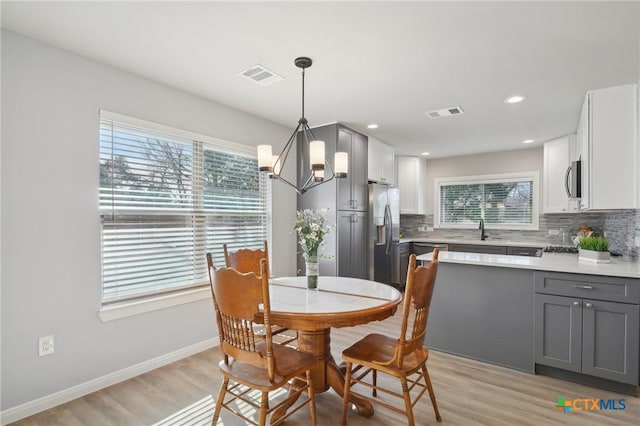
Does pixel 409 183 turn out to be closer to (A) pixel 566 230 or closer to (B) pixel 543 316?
(A) pixel 566 230

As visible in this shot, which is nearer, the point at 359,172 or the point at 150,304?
the point at 150,304

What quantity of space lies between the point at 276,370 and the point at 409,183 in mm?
5109

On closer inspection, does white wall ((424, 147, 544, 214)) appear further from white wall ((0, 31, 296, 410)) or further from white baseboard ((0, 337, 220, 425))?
white wall ((0, 31, 296, 410))

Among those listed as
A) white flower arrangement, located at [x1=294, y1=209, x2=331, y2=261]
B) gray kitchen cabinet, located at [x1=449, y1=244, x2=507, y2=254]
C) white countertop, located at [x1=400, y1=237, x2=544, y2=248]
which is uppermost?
white flower arrangement, located at [x1=294, y1=209, x2=331, y2=261]

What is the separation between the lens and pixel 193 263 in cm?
320

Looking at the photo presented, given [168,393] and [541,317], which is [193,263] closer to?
[168,393]

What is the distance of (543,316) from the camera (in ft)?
8.76

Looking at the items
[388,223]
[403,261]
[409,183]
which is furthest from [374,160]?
[403,261]

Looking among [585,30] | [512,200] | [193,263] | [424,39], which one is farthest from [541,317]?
[512,200]

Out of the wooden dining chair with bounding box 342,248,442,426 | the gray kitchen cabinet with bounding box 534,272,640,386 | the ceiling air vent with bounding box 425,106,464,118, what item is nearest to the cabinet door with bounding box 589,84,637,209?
the gray kitchen cabinet with bounding box 534,272,640,386

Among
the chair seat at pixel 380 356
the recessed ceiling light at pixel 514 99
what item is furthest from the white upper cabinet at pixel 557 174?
Answer: the chair seat at pixel 380 356

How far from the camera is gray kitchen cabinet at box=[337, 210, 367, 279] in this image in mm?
4074

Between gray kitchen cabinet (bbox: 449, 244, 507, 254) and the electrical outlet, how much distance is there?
5.30 m

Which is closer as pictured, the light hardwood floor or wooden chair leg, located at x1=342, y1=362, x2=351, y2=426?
wooden chair leg, located at x1=342, y1=362, x2=351, y2=426
